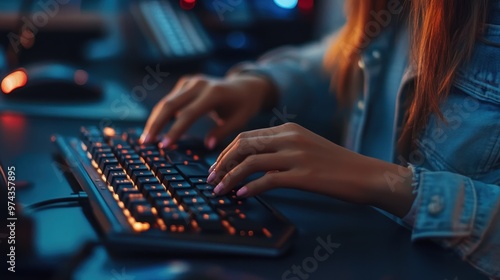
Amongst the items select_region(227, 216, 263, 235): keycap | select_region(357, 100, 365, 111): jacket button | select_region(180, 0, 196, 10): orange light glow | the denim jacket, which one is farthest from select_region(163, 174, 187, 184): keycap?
select_region(180, 0, 196, 10): orange light glow

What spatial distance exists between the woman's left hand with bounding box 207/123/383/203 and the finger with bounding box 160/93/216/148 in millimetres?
212

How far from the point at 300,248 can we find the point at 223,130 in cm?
40

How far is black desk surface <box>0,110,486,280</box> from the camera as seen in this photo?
536 millimetres

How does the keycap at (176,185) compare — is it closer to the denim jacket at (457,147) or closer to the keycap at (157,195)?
the keycap at (157,195)

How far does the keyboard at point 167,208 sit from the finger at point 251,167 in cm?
1

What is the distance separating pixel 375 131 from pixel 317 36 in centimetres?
54

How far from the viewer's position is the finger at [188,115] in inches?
34.6

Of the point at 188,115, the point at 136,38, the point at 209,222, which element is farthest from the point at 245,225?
the point at 136,38

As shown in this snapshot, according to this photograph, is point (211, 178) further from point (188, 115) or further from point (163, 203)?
point (188, 115)

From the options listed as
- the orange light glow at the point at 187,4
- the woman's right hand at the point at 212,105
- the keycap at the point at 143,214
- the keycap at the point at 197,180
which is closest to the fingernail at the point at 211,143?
the woman's right hand at the point at 212,105

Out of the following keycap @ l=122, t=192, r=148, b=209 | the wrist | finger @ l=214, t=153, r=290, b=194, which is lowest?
the wrist

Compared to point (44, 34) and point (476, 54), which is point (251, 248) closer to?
point (476, 54)

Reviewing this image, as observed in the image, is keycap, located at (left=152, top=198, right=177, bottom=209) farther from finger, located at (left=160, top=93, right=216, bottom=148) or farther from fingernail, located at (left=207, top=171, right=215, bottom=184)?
finger, located at (left=160, top=93, right=216, bottom=148)

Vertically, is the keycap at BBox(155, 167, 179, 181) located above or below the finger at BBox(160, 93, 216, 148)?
below
